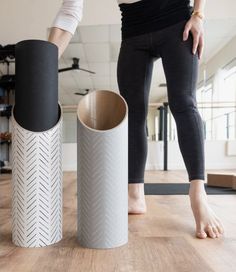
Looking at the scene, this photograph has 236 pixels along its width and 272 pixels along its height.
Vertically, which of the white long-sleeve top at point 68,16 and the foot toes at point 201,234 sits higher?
the white long-sleeve top at point 68,16

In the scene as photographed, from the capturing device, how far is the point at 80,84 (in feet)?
11.6

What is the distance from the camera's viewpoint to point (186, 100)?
3.67ft

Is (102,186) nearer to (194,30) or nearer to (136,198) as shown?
(136,198)

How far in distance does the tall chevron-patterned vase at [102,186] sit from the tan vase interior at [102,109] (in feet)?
0.21

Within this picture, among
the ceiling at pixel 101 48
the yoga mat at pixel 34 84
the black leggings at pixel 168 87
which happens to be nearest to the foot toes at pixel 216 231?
the black leggings at pixel 168 87

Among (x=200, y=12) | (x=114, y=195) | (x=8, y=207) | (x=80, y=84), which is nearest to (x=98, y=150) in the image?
(x=114, y=195)

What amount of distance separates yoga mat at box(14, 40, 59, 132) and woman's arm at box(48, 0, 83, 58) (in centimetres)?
19

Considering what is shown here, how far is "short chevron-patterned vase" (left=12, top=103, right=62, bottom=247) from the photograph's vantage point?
87 cm

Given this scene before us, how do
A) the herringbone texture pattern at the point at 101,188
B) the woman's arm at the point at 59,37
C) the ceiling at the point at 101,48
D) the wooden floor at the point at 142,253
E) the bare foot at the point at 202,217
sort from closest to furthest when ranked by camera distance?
1. the wooden floor at the point at 142,253
2. the herringbone texture pattern at the point at 101,188
3. the bare foot at the point at 202,217
4. the woman's arm at the point at 59,37
5. the ceiling at the point at 101,48

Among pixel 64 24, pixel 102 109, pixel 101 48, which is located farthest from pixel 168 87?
pixel 101 48

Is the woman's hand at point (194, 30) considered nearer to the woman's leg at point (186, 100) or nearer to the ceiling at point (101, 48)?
the woman's leg at point (186, 100)

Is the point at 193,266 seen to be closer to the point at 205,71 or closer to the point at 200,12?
the point at 200,12

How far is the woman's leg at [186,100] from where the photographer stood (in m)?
1.08

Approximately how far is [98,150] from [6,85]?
327 cm
